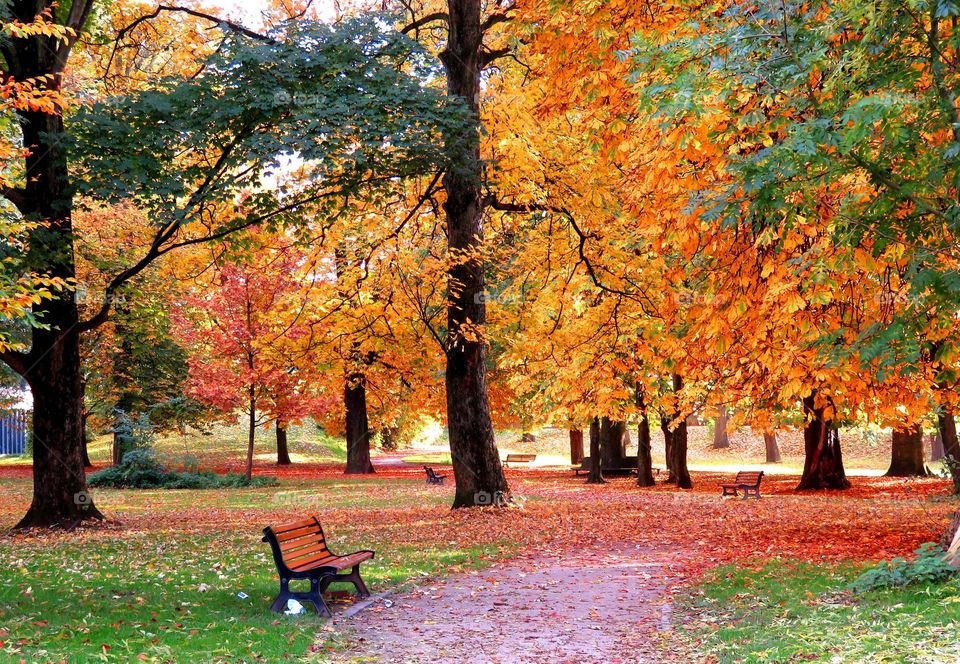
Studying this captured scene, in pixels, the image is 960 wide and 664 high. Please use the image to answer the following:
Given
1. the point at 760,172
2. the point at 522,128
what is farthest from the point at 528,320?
the point at 760,172

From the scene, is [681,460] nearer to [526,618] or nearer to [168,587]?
[526,618]

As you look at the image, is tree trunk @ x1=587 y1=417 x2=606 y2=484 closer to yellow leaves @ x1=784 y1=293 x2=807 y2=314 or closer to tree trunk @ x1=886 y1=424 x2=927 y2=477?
tree trunk @ x1=886 y1=424 x2=927 y2=477

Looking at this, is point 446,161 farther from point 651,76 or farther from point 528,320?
point 528,320

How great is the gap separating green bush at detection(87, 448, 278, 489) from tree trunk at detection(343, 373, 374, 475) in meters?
5.14

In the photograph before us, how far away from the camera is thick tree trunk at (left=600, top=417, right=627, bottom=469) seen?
34.2 m

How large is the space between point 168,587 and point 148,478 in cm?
2145

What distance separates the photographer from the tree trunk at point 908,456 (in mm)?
29906

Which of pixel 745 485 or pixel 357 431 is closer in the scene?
pixel 745 485

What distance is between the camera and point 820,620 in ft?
23.9

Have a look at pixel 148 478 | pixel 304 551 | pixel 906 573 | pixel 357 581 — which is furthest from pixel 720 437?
pixel 304 551

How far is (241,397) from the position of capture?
95.6 feet

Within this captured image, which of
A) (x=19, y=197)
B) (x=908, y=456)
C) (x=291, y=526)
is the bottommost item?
(x=908, y=456)

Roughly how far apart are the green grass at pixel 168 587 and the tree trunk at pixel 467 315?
2.53 metres

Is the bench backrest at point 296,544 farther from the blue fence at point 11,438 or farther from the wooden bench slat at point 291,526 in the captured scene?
the blue fence at point 11,438
